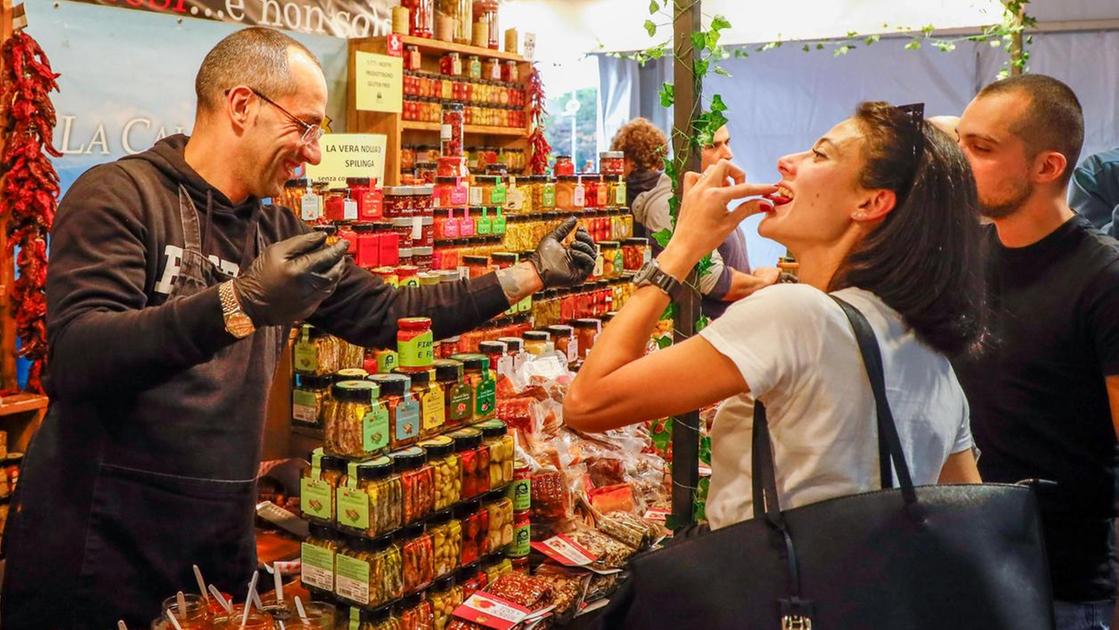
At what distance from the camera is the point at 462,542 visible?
2.50 metres

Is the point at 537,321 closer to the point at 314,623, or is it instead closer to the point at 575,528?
the point at 575,528

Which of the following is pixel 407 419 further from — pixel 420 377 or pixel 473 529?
pixel 473 529

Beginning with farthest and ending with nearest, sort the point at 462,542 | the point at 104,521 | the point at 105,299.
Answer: the point at 462,542 < the point at 104,521 < the point at 105,299

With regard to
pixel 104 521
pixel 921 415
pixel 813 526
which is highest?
pixel 921 415

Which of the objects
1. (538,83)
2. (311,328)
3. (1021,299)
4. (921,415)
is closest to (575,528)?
(311,328)

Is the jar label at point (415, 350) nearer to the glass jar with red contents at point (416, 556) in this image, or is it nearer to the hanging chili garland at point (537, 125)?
the glass jar with red contents at point (416, 556)

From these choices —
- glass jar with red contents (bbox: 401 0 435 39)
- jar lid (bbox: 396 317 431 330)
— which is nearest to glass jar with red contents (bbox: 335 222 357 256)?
jar lid (bbox: 396 317 431 330)

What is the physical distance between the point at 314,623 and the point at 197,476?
46cm

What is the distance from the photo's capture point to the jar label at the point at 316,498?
2271 millimetres

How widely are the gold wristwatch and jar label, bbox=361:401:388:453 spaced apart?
47 cm

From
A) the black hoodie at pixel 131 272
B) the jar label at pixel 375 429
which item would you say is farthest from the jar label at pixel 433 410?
the black hoodie at pixel 131 272

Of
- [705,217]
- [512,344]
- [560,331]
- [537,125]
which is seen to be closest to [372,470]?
[705,217]

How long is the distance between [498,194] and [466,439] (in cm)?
222

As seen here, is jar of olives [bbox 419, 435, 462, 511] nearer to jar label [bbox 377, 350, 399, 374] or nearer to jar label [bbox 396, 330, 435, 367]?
jar label [bbox 396, 330, 435, 367]
